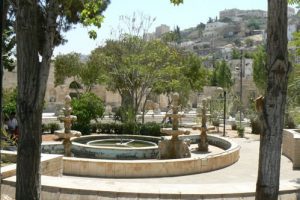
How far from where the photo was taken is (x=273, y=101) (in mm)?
4617

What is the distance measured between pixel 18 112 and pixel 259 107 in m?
2.66

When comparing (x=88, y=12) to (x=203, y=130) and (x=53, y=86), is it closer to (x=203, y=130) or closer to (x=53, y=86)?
(x=203, y=130)

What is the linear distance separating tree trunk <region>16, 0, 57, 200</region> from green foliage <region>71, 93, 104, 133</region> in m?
16.7

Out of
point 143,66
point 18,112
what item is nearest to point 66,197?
point 18,112

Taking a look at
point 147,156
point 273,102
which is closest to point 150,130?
point 147,156

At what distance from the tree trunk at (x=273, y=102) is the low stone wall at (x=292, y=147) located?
29.3ft

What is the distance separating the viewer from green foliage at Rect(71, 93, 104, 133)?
21.5m

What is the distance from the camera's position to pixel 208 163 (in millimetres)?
12430

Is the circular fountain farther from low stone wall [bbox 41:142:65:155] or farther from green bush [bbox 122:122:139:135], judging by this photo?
green bush [bbox 122:122:139:135]

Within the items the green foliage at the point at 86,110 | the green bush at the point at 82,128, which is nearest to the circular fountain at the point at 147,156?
the green bush at the point at 82,128

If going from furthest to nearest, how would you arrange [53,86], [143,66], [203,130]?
[53,86]
[143,66]
[203,130]

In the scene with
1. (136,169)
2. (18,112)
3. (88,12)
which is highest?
(88,12)

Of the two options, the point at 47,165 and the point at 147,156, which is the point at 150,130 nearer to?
the point at 147,156

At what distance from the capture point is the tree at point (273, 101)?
15.1ft
